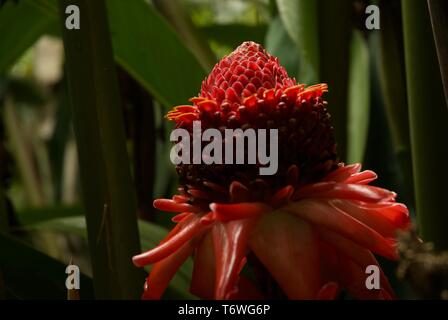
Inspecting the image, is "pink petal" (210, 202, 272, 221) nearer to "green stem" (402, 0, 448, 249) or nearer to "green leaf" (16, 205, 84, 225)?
"green stem" (402, 0, 448, 249)

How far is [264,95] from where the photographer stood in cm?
38

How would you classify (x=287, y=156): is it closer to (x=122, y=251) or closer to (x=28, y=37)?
(x=122, y=251)

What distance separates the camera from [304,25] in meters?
0.63

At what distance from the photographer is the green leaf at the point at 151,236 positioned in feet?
1.92

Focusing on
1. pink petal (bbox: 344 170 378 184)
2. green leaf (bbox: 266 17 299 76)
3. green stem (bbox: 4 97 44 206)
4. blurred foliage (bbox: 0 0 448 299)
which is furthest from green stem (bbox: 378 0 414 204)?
green stem (bbox: 4 97 44 206)

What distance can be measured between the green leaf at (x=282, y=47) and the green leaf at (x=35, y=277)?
33cm

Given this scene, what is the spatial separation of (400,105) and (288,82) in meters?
0.31

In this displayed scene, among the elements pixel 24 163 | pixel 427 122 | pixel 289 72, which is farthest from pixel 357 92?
pixel 24 163

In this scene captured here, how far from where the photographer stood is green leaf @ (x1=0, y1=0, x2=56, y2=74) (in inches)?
28.9

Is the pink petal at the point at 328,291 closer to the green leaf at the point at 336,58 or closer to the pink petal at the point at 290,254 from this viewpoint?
the pink petal at the point at 290,254

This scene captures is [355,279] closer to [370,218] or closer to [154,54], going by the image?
[370,218]

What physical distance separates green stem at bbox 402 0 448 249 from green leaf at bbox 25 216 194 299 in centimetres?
19
